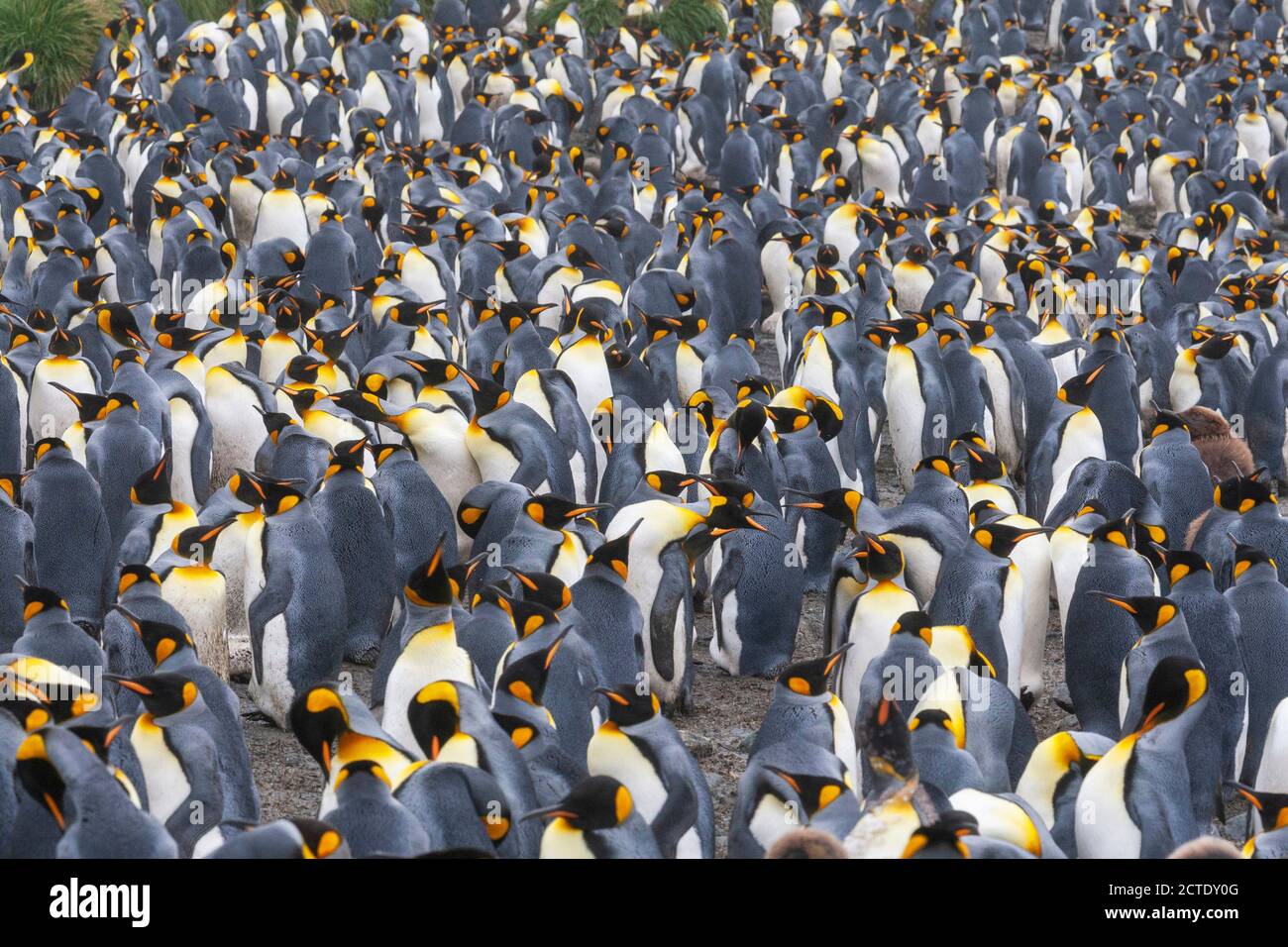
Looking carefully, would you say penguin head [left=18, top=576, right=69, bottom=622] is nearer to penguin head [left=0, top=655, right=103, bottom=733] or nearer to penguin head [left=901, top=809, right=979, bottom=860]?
penguin head [left=0, top=655, right=103, bottom=733]

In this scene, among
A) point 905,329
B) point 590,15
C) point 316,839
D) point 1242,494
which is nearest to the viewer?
point 316,839

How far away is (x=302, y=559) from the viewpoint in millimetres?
4855

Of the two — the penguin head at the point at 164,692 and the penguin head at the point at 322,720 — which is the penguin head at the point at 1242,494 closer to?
the penguin head at the point at 322,720

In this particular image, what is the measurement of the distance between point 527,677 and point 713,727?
1154 millimetres

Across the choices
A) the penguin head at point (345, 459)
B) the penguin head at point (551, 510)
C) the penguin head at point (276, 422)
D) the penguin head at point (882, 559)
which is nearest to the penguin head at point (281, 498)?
the penguin head at point (345, 459)

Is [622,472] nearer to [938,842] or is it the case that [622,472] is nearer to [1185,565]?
[1185,565]

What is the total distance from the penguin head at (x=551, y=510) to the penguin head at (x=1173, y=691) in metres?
1.82

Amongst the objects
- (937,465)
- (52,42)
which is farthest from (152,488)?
(52,42)

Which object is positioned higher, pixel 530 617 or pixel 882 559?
pixel 882 559

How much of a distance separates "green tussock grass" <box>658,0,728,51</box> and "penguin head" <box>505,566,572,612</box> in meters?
11.9

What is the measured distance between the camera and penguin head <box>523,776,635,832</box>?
335 centimetres

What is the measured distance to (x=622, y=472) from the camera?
6035 millimetres

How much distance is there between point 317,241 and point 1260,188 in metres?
6.73
